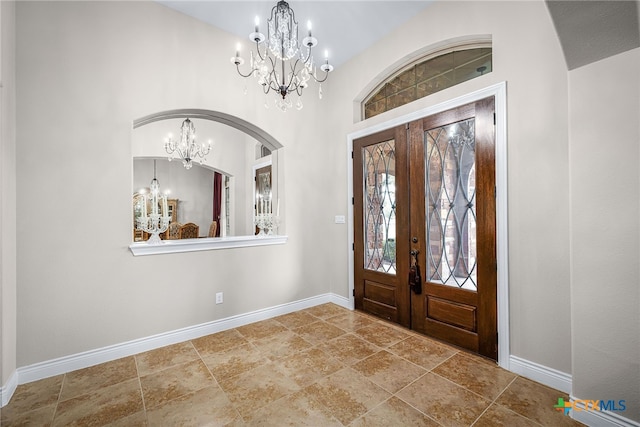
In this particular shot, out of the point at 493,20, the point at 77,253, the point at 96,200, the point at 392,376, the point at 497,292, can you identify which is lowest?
the point at 392,376

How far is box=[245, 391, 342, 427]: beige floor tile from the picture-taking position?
1759mm

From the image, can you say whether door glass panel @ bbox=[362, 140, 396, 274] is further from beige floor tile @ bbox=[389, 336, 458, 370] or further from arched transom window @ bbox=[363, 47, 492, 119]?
beige floor tile @ bbox=[389, 336, 458, 370]

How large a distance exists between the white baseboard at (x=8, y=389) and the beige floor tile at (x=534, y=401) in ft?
11.0

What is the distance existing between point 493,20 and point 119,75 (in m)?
3.35

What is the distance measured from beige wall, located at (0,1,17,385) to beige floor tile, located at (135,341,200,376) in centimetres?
83

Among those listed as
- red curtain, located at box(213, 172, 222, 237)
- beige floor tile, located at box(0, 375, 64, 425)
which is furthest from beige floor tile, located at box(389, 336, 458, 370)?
red curtain, located at box(213, 172, 222, 237)

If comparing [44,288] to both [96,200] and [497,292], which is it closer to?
[96,200]

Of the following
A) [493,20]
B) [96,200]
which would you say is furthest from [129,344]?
[493,20]

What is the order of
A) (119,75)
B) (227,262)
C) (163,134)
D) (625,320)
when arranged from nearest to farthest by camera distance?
1. (625,320)
2. (119,75)
3. (227,262)
4. (163,134)

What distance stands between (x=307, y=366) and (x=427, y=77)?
312cm

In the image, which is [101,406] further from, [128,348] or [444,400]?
[444,400]

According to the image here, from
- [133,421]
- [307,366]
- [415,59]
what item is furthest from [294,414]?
[415,59]

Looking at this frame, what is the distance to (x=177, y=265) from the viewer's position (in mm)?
2928

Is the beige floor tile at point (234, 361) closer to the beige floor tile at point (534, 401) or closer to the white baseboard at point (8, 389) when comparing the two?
the white baseboard at point (8, 389)
